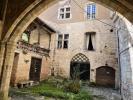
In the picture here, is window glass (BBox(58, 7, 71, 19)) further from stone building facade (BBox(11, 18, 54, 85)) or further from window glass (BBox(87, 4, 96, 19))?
stone building facade (BBox(11, 18, 54, 85))

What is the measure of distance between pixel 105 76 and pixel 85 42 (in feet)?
11.4

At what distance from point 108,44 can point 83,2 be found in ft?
15.8

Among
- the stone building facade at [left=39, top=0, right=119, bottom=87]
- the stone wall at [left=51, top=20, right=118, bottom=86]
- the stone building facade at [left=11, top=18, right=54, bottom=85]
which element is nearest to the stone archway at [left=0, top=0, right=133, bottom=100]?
the stone building facade at [left=11, top=18, right=54, bottom=85]

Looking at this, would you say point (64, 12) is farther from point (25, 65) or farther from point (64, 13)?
point (25, 65)

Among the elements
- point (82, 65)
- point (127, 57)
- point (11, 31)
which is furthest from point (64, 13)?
point (11, 31)

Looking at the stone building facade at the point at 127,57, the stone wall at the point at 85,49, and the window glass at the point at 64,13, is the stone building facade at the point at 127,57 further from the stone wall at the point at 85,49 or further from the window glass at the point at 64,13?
the window glass at the point at 64,13

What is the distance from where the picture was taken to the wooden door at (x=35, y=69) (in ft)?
38.1

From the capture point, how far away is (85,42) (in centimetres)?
1438

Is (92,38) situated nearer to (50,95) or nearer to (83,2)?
(83,2)

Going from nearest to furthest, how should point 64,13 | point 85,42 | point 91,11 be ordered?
point 85,42 < point 91,11 < point 64,13

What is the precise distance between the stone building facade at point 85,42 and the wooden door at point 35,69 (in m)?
2.27

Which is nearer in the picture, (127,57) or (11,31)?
(11,31)

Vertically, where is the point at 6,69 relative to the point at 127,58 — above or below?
below

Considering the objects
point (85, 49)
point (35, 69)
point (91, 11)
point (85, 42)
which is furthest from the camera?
point (91, 11)
